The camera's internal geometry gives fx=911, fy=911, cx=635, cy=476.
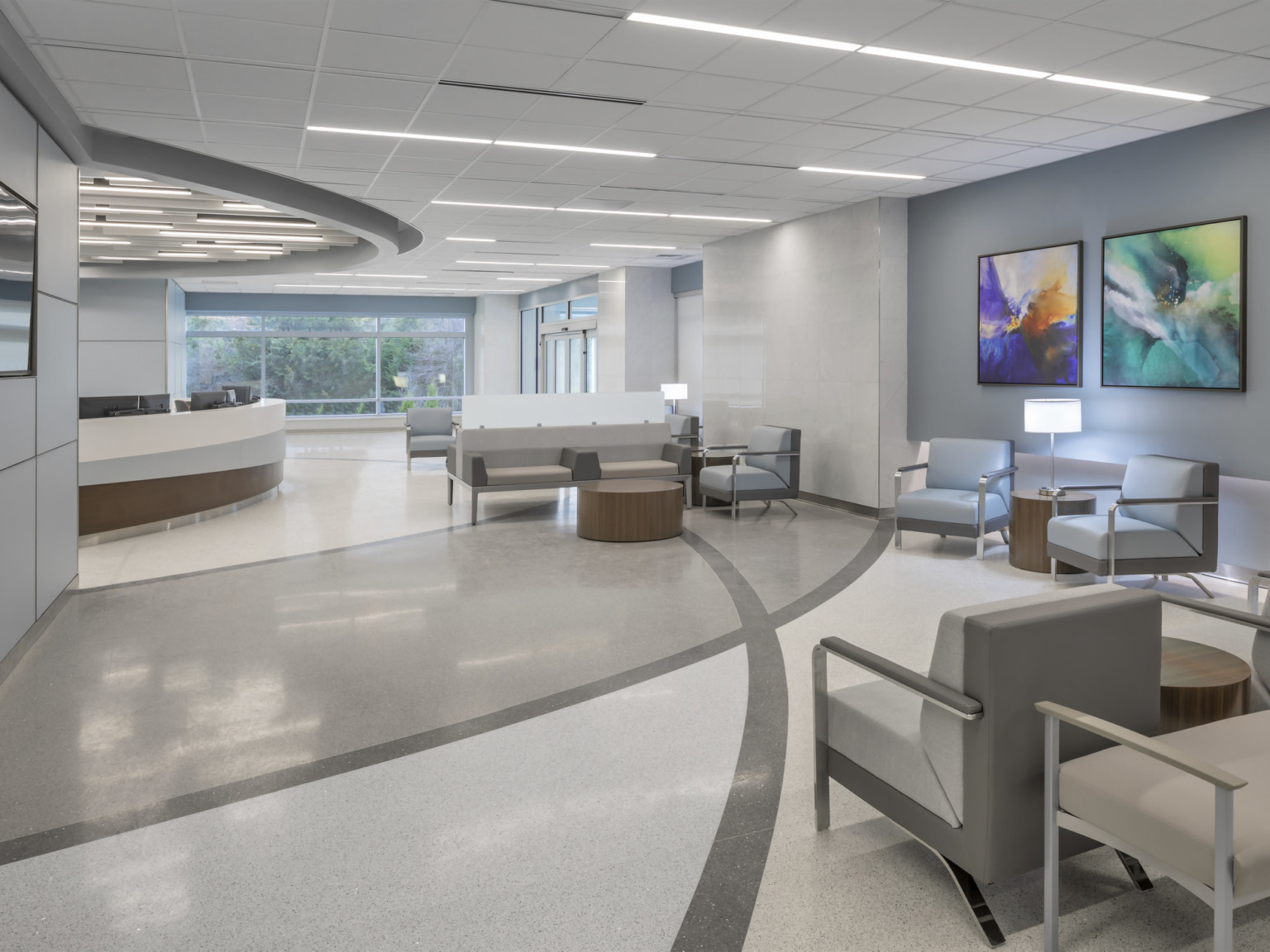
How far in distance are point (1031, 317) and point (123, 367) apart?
576 inches

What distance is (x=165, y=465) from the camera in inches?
328

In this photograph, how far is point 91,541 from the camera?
7.77 meters

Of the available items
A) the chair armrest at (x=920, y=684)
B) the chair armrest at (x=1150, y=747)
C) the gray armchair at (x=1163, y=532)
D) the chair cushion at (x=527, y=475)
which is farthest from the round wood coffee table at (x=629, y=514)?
the chair armrest at (x=1150, y=747)

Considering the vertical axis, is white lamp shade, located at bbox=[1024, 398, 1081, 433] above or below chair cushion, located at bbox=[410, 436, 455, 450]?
above

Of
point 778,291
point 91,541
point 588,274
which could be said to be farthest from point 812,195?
point 588,274

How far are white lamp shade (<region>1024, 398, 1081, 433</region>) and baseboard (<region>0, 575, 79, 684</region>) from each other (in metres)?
6.57

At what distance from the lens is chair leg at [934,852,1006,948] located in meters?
2.36

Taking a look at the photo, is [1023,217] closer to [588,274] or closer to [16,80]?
[16,80]

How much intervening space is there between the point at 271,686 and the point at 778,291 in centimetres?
789

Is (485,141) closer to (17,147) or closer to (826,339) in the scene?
(17,147)

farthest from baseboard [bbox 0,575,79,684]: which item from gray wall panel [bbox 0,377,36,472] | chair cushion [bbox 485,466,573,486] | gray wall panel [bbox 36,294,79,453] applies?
chair cushion [bbox 485,466,573,486]

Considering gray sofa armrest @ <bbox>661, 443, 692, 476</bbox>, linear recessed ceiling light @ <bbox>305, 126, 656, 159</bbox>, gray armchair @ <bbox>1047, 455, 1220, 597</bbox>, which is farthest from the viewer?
gray sofa armrest @ <bbox>661, 443, 692, 476</bbox>

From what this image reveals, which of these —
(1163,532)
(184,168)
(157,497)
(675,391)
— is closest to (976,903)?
(1163,532)

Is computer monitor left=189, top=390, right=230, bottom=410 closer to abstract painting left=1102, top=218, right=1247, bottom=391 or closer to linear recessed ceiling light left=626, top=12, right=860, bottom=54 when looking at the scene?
linear recessed ceiling light left=626, top=12, right=860, bottom=54
